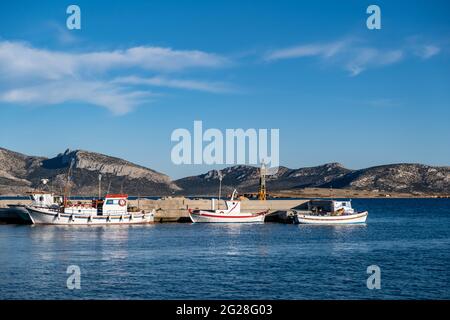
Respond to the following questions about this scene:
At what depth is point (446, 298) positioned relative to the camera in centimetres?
3541

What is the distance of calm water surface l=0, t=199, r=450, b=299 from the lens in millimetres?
36531

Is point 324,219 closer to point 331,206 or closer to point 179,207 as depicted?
point 331,206

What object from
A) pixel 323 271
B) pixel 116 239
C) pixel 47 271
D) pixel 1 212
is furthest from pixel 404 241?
pixel 1 212

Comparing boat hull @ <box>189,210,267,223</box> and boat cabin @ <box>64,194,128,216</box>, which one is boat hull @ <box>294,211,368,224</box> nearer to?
boat hull @ <box>189,210,267,223</box>

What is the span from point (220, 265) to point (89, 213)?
52437mm

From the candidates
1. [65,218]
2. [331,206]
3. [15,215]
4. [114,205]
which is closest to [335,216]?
[331,206]

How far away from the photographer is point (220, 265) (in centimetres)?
4791

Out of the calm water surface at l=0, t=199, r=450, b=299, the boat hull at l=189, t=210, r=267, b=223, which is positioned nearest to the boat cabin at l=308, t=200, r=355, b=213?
the boat hull at l=189, t=210, r=267, b=223

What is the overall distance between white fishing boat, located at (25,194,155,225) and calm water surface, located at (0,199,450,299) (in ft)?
43.8

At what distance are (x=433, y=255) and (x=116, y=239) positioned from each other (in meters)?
36.5

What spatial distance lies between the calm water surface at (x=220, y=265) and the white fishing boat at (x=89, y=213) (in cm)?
1334
